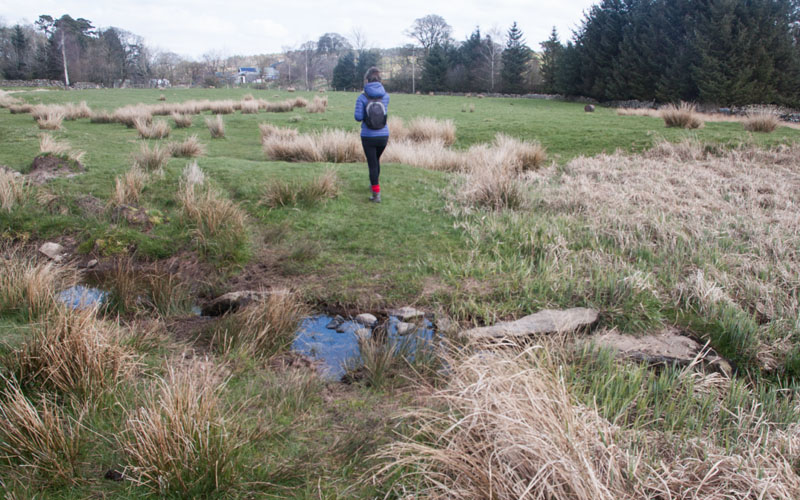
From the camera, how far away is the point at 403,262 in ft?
20.1

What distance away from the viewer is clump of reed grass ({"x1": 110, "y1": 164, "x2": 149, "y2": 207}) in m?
7.51

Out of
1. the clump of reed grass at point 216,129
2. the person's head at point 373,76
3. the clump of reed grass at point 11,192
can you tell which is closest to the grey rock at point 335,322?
the person's head at point 373,76

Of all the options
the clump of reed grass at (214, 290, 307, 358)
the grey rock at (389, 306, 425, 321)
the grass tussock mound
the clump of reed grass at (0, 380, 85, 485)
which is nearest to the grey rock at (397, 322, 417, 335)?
the grey rock at (389, 306, 425, 321)

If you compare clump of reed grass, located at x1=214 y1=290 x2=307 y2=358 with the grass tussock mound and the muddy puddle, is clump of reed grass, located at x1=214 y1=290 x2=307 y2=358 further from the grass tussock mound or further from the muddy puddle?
the grass tussock mound

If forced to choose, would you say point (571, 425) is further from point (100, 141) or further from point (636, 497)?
point (100, 141)

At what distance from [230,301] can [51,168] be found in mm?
5795

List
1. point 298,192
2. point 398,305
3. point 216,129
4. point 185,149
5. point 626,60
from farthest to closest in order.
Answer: point 626,60, point 216,129, point 185,149, point 298,192, point 398,305

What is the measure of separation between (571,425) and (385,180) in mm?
7216

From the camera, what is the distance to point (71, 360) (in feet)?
11.1

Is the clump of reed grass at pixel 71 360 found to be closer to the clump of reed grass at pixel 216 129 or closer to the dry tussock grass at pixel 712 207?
the dry tussock grass at pixel 712 207

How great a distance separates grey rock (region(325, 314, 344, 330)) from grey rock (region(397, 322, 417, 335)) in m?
0.59

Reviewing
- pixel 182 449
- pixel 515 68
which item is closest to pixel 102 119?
pixel 182 449

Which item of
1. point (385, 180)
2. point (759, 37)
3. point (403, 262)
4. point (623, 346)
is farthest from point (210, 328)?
point (759, 37)

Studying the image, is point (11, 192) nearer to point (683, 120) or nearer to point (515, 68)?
point (683, 120)
